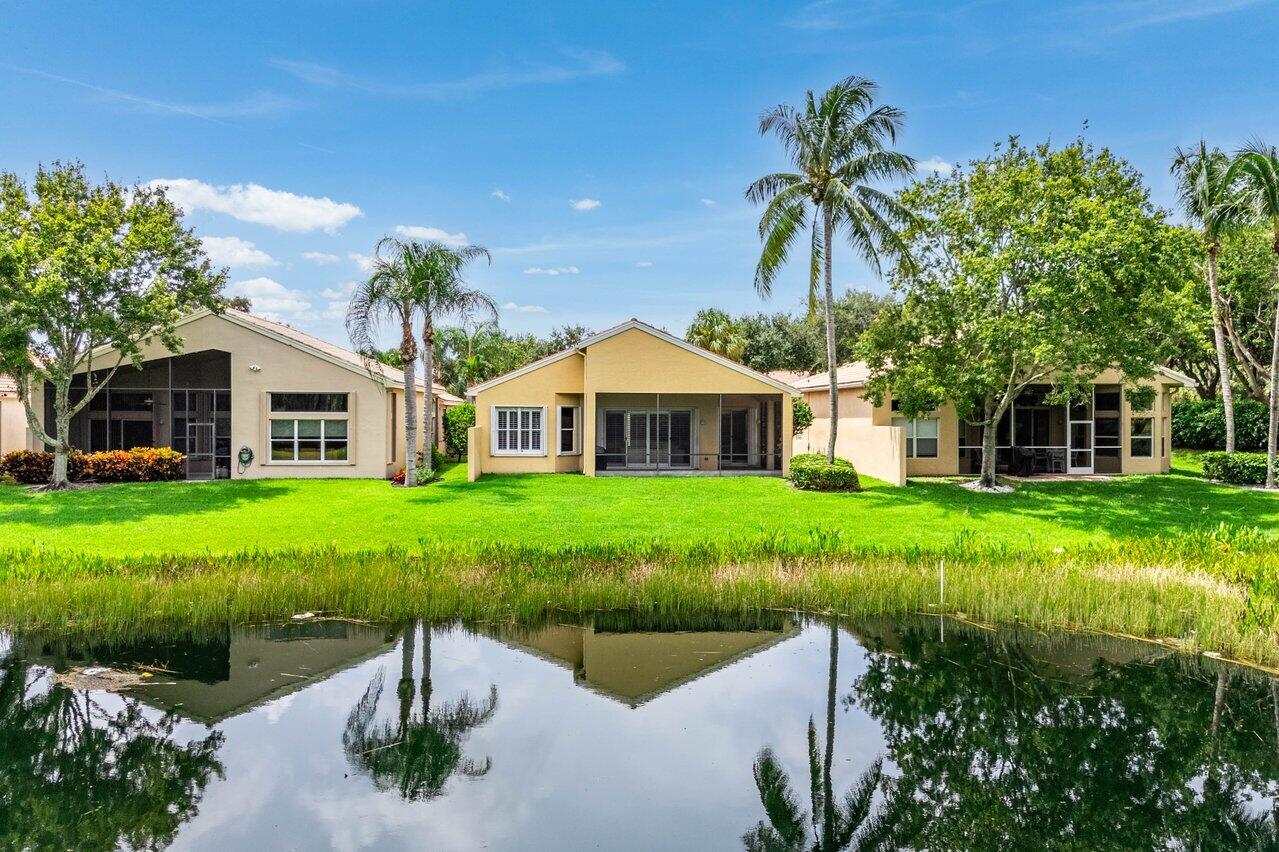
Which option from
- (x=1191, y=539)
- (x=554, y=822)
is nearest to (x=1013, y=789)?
(x=554, y=822)

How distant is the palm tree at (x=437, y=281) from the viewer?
2211 cm

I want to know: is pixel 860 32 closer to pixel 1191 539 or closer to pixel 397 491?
pixel 1191 539

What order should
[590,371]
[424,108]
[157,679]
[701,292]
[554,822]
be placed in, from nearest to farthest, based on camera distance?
[554,822], [157,679], [424,108], [590,371], [701,292]

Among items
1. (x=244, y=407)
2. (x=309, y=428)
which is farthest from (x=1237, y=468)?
(x=244, y=407)

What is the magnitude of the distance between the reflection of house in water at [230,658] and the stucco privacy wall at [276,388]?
14734mm

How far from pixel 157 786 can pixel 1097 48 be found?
22.3 m

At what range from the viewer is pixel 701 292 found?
45.2m

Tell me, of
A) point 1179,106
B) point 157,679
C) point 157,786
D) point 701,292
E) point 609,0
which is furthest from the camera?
point 701,292

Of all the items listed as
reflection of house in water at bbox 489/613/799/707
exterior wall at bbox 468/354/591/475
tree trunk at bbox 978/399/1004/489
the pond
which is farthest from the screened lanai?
tree trunk at bbox 978/399/1004/489

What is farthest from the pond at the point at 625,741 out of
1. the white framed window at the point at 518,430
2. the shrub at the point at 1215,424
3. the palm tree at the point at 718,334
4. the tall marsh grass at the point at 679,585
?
the palm tree at the point at 718,334

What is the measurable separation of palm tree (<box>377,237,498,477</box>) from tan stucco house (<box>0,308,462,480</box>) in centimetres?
239

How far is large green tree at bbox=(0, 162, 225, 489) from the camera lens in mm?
19016

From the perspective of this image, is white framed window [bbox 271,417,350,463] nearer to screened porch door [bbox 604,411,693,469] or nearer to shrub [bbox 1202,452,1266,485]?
screened porch door [bbox 604,411,693,469]

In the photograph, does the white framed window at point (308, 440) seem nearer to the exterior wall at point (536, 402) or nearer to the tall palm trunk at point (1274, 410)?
the exterior wall at point (536, 402)
